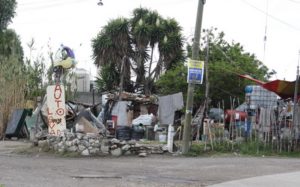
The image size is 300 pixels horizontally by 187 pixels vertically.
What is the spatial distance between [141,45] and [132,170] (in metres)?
24.0

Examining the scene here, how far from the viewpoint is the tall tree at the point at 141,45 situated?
1463 inches

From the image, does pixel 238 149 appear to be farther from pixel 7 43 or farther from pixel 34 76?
pixel 7 43

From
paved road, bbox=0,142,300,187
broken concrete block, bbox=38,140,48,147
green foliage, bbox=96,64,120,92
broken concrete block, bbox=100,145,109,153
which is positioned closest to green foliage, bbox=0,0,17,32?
green foliage, bbox=96,64,120,92

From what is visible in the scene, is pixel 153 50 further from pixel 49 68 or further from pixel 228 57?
pixel 49 68

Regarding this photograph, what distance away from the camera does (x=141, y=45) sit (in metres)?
37.1

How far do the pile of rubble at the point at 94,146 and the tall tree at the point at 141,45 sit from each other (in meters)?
19.7

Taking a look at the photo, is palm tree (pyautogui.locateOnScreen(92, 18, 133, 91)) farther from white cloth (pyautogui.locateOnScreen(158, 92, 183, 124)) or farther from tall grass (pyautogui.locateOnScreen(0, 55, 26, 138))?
white cloth (pyautogui.locateOnScreen(158, 92, 183, 124))

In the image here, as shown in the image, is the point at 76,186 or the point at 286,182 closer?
the point at 76,186

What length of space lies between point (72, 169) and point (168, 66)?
24.2m

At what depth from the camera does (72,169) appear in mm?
13688

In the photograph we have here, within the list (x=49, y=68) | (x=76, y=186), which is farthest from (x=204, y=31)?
(x=76, y=186)

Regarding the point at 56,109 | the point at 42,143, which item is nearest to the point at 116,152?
the point at 42,143

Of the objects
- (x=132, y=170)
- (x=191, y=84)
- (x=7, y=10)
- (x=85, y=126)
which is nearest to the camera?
(x=132, y=170)

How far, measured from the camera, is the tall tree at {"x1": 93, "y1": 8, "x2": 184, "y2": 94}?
37.2m
